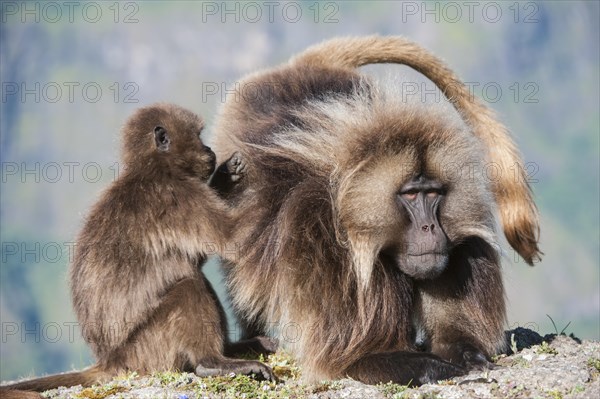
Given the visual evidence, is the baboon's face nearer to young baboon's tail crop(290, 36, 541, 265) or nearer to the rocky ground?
the rocky ground

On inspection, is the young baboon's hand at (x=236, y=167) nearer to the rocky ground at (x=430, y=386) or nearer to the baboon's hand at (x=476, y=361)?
the rocky ground at (x=430, y=386)

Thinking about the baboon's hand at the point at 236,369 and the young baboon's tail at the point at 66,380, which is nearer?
the baboon's hand at the point at 236,369

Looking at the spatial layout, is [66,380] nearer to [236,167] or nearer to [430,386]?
[236,167]

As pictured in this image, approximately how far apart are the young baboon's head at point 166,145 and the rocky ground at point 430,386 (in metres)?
1.86

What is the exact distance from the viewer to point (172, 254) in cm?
786

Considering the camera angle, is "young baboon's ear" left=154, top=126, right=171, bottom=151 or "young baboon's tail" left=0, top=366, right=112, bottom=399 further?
"young baboon's ear" left=154, top=126, right=171, bottom=151

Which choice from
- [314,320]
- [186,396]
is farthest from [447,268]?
[186,396]

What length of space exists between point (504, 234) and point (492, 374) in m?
1.96

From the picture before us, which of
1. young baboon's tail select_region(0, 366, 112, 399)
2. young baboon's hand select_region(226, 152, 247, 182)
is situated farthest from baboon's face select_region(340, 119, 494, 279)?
young baboon's tail select_region(0, 366, 112, 399)

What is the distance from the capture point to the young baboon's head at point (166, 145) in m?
8.14

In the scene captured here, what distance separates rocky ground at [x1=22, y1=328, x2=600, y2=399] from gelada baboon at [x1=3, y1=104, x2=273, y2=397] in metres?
0.19

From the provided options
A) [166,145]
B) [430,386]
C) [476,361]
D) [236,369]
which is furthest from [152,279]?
[476,361]

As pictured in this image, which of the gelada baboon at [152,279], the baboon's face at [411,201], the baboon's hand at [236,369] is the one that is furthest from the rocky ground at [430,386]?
the baboon's face at [411,201]

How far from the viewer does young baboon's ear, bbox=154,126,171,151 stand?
8.20m
